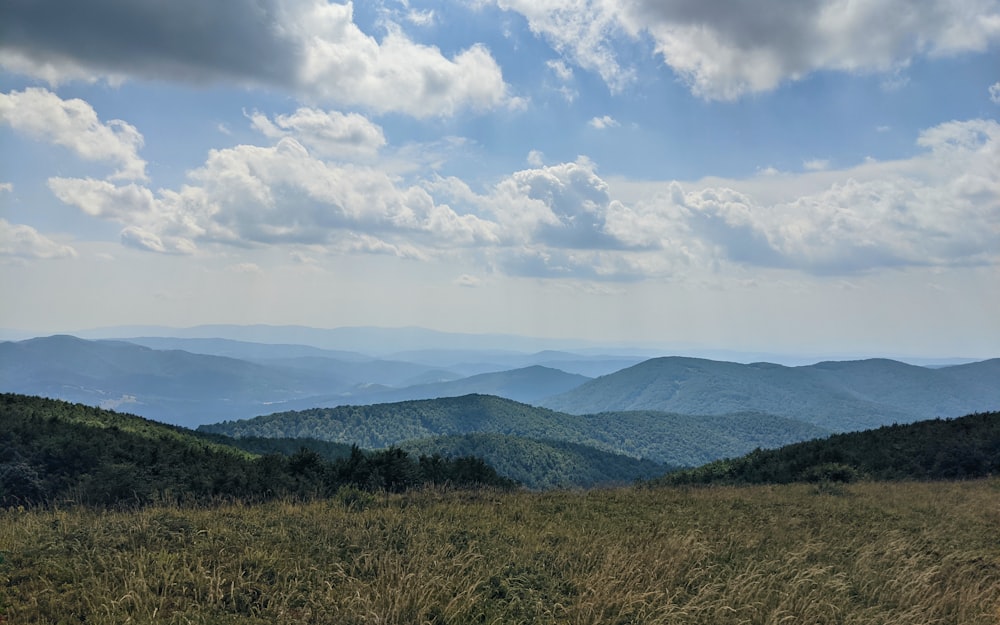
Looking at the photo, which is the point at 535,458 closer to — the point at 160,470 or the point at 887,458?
the point at 887,458

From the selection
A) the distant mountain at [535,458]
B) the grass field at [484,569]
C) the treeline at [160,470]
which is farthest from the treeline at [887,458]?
the distant mountain at [535,458]

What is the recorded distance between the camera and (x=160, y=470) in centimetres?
3016

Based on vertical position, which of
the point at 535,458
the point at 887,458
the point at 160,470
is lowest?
the point at 535,458

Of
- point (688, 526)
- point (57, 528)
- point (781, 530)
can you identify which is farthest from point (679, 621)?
point (57, 528)

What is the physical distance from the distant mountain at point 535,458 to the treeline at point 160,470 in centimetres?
12067

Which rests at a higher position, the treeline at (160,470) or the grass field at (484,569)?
the grass field at (484,569)

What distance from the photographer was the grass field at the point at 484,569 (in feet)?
23.4

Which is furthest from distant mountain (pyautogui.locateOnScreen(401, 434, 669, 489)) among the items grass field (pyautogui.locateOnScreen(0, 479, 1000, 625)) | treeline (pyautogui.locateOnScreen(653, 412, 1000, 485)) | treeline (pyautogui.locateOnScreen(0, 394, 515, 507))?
grass field (pyautogui.locateOnScreen(0, 479, 1000, 625))

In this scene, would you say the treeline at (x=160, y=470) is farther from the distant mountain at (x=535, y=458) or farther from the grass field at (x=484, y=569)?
the distant mountain at (x=535, y=458)

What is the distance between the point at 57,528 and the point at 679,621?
11.0 metres

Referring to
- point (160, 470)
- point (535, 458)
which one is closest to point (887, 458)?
point (160, 470)

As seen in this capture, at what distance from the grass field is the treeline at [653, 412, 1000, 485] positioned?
53.7 ft

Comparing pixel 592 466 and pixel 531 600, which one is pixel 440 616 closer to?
pixel 531 600

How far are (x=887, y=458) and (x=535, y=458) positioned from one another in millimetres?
138464
